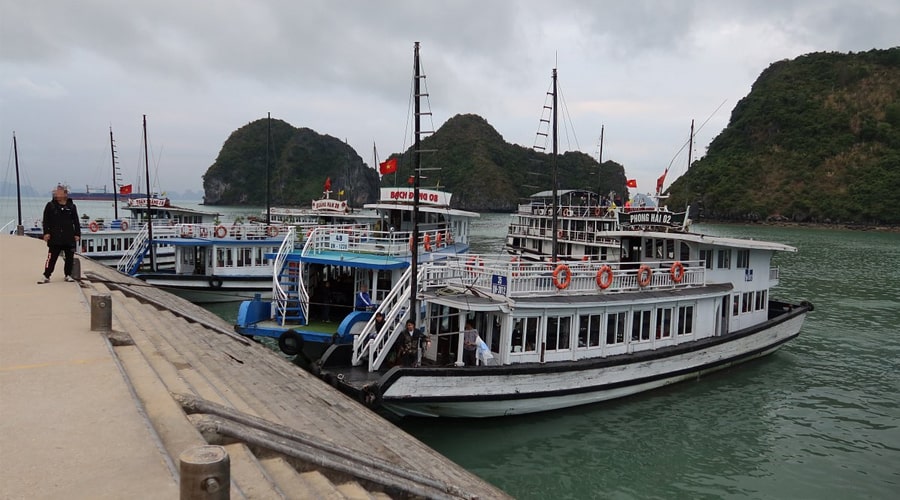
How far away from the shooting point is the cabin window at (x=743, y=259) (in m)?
19.2

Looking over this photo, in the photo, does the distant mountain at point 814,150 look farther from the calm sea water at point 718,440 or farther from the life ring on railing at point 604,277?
the life ring on railing at point 604,277

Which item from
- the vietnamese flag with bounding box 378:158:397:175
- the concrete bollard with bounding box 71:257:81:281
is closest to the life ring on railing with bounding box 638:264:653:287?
the vietnamese flag with bounding box 378:158:397:175

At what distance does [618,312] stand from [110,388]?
41.1ft

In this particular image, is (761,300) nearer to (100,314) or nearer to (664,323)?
(664,323)

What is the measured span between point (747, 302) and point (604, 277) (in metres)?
7.88

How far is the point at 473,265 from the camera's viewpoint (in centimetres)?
1487

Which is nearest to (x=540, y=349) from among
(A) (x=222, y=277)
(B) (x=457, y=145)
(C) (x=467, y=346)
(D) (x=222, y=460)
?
(C) (x=467, y=346)

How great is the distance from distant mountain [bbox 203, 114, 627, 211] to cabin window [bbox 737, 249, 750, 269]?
144309 mm

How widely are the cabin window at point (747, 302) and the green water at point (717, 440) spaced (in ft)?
6.44

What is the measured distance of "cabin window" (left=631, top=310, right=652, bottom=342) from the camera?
15891 mm

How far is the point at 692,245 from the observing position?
18.3 metres

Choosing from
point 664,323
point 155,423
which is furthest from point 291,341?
point 664,323

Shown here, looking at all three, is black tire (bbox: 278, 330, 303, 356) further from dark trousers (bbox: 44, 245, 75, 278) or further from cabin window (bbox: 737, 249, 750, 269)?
cabin window (bbox: 737, 249, 750, 269)

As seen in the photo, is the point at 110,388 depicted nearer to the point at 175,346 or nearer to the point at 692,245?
the point at 175,346
